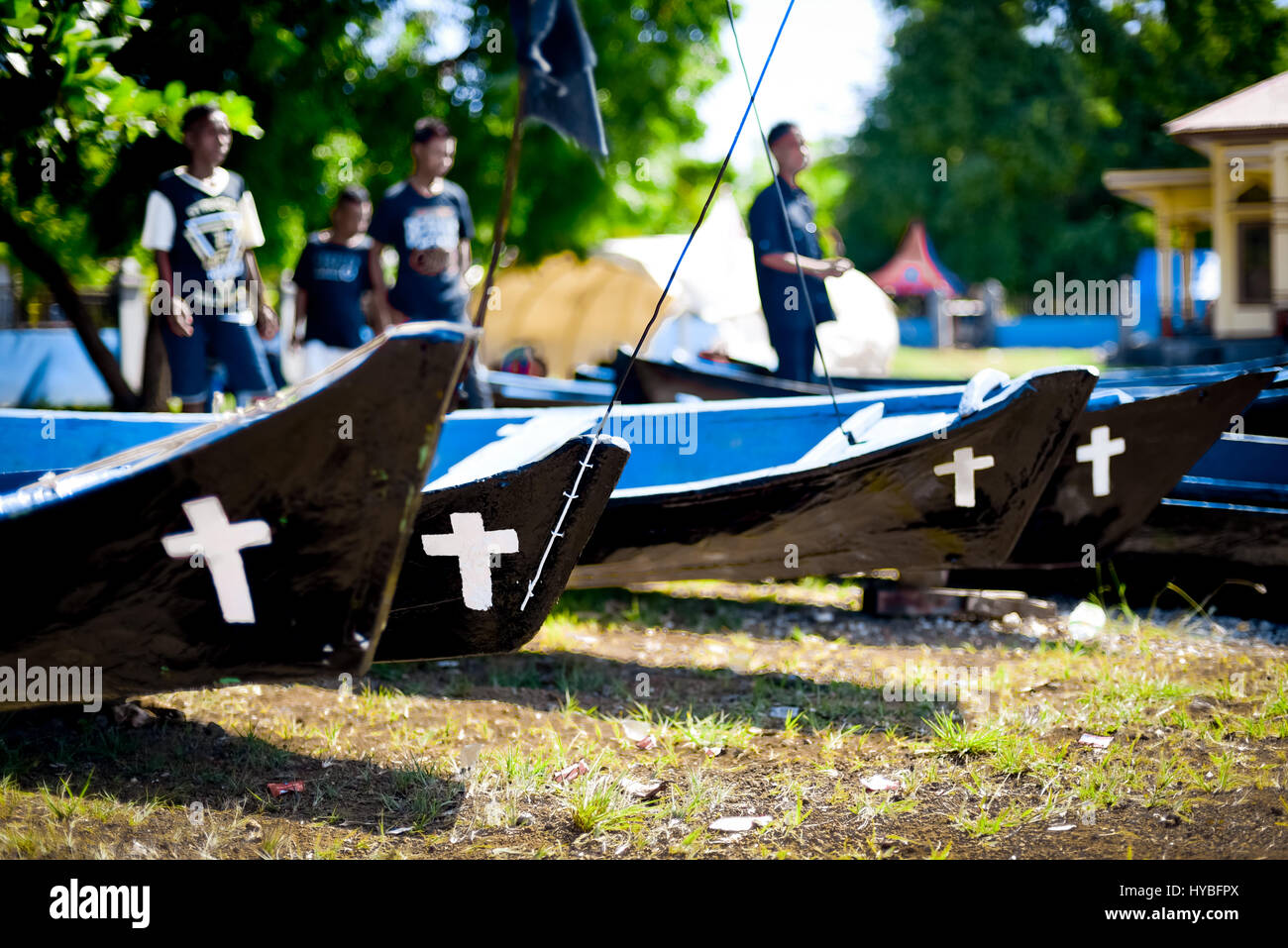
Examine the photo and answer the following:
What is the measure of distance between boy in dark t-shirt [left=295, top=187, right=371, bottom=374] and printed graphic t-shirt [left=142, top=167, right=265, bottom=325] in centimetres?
152

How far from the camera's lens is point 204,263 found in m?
5.84

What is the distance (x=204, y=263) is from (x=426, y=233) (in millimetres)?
1335

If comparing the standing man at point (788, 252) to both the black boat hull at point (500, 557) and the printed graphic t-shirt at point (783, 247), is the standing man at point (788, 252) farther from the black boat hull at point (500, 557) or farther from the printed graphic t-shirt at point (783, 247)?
the black boat hull at point (500, 557)

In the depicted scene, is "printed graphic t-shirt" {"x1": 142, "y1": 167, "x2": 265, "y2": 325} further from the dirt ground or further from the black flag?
the black flag

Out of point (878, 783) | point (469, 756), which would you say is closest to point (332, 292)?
point (469, 756)

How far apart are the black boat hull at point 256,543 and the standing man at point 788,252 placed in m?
4.12

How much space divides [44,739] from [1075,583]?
4685 mm

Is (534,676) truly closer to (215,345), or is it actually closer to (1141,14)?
(215,345)

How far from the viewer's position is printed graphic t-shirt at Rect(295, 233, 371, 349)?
761cm

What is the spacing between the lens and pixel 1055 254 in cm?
3712

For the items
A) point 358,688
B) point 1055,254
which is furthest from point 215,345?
point 1055,254

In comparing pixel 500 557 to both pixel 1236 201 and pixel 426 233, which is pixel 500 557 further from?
pixel 1236 201

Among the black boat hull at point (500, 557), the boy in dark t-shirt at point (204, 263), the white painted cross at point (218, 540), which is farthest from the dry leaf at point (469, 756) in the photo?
the boy in dark t-shirt at point (204, 263)
